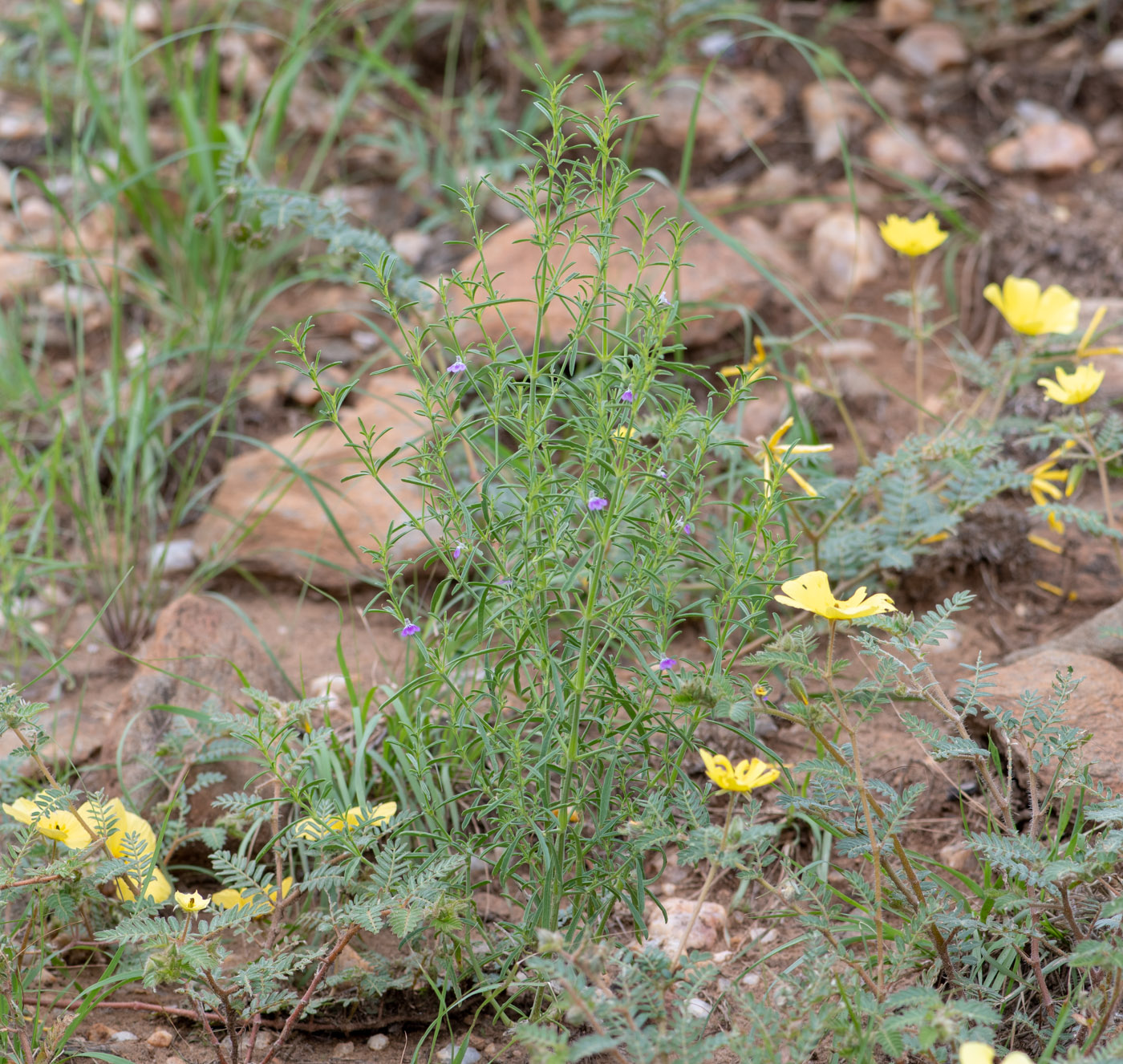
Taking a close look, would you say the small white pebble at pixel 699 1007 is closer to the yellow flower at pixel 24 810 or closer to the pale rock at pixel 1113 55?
the yellow flower at pixel 24 810

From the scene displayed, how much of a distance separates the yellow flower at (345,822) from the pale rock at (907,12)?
3.47 metres

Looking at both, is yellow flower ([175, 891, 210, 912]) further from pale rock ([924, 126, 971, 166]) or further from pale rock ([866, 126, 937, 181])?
pale rock ([924, 126, 971, 166])

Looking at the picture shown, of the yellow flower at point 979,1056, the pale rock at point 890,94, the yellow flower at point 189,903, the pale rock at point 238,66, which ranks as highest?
the pale rock at point 238,66

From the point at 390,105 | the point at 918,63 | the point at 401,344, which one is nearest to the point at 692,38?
the point at 918,63

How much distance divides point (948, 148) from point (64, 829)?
322cm

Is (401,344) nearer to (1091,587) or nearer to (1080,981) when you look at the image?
(1091,587)

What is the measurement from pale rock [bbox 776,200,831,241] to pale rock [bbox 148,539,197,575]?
1.99 m

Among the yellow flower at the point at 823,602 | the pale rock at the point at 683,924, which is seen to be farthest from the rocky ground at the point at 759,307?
the yellow flower at the point at 823,602

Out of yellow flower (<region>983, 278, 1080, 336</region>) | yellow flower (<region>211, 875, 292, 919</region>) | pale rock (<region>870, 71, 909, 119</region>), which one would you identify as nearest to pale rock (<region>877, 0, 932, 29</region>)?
pale rock (<region>870, 71, 909, 119</region>)

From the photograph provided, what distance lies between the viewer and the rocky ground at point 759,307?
6.66ft

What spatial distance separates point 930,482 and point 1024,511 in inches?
9.9

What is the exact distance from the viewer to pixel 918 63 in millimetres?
3766

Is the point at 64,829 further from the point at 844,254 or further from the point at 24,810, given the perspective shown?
the point at 844,254

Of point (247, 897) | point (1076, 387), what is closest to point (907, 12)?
point (1076, 387)
